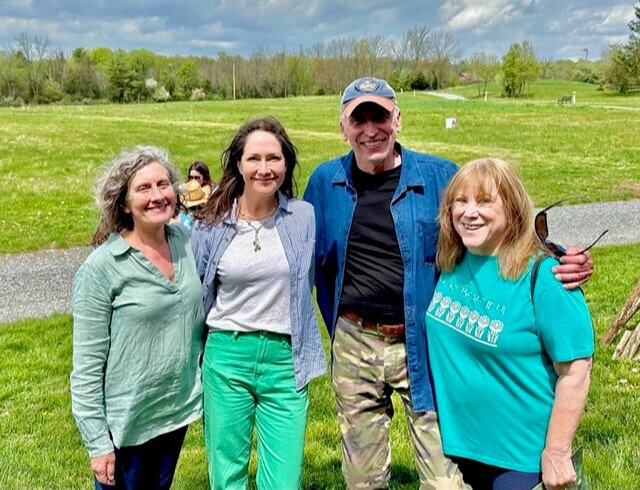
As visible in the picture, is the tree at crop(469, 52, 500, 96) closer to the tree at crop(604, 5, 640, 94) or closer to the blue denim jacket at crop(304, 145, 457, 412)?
the tree at crop(604, 5, 640, 94)

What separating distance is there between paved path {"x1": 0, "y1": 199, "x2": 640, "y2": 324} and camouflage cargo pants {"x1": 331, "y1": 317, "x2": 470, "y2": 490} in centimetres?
581

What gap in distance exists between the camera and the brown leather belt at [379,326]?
9.77ft

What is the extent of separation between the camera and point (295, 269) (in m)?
2.96

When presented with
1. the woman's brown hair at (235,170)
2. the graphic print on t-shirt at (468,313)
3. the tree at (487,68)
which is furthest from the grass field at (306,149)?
the tree at (487,68)

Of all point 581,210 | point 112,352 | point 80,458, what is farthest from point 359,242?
point 581,210

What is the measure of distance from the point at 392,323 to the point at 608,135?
26190 mm

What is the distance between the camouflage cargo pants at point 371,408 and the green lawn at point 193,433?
2.83 feet

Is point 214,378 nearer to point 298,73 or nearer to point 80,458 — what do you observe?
point 80,458

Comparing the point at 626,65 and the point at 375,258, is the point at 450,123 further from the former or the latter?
the point at 626,65

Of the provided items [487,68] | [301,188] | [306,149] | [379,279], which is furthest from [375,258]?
[487,68]

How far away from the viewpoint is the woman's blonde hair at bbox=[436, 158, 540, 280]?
7.63ft

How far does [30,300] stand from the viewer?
841cm

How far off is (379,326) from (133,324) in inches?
43.8

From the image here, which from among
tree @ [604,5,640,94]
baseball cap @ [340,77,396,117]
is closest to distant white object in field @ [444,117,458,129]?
baseball cap @ [340,77,396,117]
